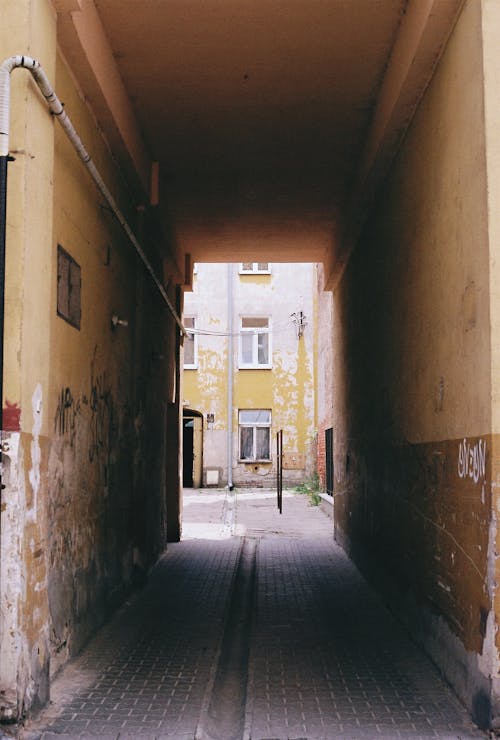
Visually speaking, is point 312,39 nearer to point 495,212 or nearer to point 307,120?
point 307,120

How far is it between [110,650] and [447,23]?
5266mm

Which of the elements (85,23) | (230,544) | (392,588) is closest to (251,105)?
(85,23)

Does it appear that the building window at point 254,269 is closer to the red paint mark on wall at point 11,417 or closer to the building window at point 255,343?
the building window at point 255,343

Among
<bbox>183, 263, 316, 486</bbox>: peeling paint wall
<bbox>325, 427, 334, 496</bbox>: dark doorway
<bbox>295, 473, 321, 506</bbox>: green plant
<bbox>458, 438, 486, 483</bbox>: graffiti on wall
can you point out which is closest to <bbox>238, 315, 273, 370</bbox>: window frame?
<bbox>183, 263, 316, 486</bbox>: peeling paint wall

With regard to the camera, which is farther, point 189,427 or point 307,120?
point 189,427

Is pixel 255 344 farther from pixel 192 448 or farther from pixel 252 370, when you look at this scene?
pixel 192 448

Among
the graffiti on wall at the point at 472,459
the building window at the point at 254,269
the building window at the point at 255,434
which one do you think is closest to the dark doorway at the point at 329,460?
the building window at the point at 255,434

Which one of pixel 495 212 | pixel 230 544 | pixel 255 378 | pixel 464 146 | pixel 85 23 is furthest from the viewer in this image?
pixel 255 378

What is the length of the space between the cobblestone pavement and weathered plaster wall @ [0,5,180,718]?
32cm

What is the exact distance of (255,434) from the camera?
27.1 m

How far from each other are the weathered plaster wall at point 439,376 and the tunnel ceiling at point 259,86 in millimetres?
514

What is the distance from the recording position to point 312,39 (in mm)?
6621

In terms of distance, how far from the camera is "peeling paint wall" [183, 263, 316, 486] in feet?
88.0

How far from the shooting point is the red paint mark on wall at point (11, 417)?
4559 mm
